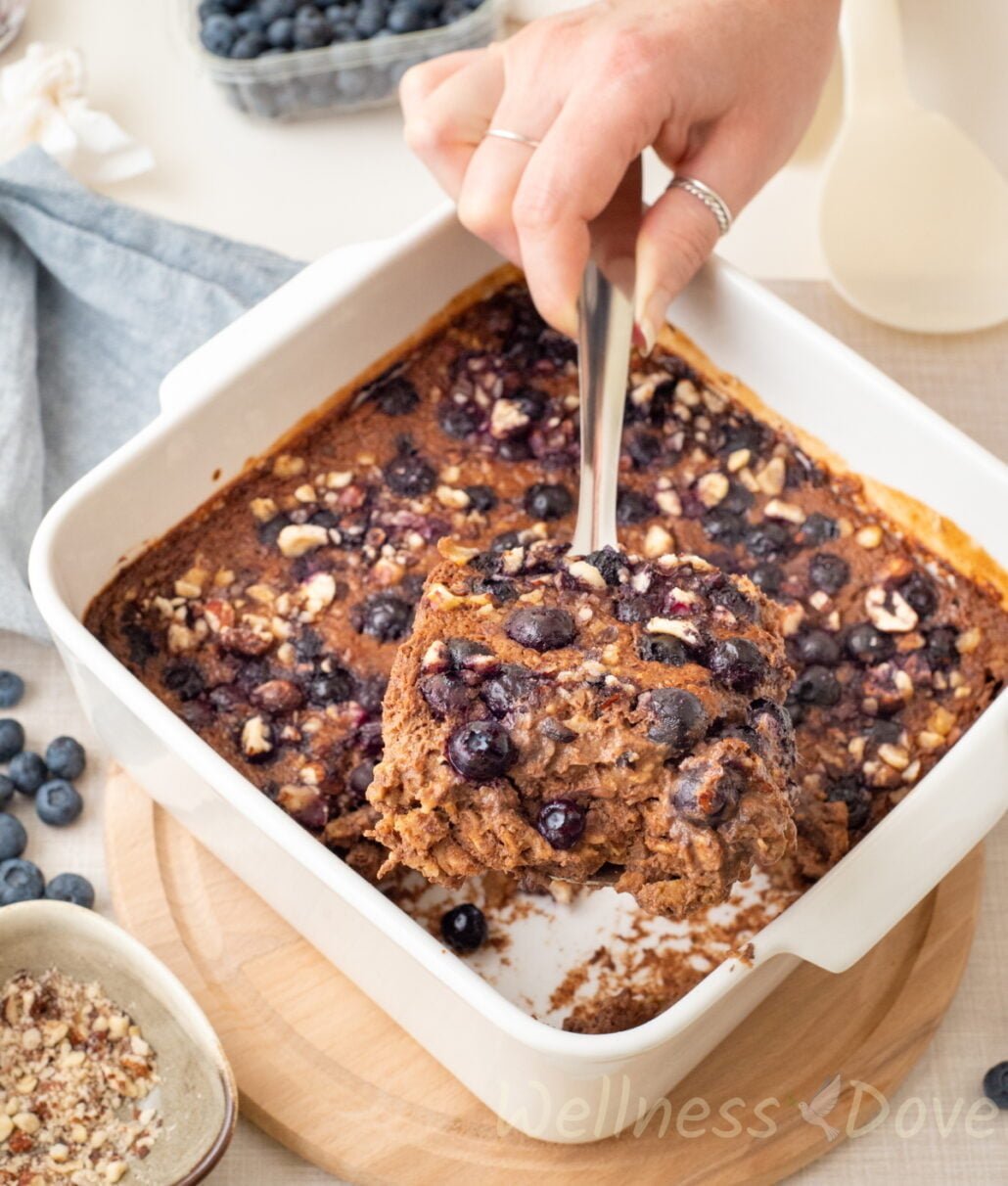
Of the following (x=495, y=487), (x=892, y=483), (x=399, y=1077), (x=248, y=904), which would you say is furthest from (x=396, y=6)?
(x=399, y=1077)

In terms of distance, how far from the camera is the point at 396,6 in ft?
11.0

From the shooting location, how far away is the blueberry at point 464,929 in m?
2.40

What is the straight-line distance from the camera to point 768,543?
2580mm

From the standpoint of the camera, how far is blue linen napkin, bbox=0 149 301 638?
2.98 meters

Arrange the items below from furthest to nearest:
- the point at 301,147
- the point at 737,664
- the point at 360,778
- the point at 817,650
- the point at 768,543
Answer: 1. the point at 301,147
2. the point at 768,543
3. the point at 817,650
4. the point at 360,778
5. the point at 737,664

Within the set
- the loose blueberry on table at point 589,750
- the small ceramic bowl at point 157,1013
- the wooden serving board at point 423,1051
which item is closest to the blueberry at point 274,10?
the wooden serving board at point 423,1051

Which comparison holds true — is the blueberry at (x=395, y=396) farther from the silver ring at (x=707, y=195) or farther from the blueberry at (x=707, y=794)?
the blueberry at (x=707, y=794)

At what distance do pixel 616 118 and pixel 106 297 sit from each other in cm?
114

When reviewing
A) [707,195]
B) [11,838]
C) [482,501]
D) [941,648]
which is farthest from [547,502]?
[11,838]

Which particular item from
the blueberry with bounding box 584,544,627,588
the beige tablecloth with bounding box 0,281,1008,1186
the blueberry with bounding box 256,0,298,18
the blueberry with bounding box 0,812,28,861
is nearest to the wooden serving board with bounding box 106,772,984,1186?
the beige tablecloth with bounding box 0,281,1008,1186

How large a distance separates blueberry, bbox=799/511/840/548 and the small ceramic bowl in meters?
1.23

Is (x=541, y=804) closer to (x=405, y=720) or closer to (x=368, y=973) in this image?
(x=405, y=720)

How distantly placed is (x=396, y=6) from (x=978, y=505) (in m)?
1.72

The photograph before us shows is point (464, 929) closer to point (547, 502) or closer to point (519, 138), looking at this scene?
point (547, 502)
